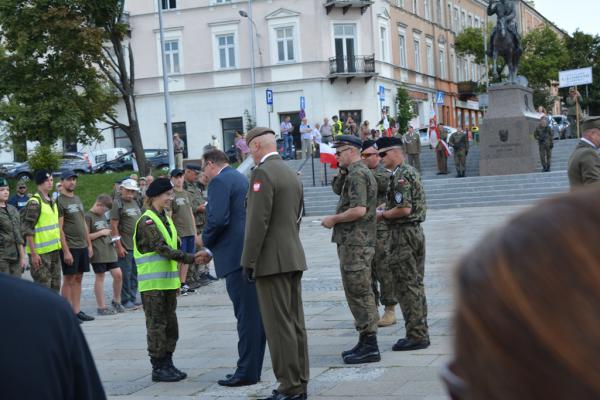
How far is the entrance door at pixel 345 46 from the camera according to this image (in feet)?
173

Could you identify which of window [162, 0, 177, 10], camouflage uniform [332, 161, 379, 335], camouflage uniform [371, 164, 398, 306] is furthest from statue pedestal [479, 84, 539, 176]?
window [162, 0, 177, 10]

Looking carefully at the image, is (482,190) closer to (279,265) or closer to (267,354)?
(267,354)

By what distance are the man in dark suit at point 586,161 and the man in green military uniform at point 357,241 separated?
1858mm

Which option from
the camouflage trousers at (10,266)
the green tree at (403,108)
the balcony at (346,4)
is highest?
the balcony at (346,4)

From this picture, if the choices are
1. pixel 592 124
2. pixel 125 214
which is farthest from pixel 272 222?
pixel 125 214

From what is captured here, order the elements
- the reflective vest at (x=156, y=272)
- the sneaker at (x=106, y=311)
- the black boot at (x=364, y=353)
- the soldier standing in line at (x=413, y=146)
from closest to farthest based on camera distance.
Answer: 1. the black boot at (x=364, y=353)
2. the reflective vest at (x=156, y=272)
3. the sneaker at (x=106, y=311)
4. the soldier standing in line at (x=413, y=146)

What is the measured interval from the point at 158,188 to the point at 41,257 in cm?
394

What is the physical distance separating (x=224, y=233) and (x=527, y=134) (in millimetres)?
23708

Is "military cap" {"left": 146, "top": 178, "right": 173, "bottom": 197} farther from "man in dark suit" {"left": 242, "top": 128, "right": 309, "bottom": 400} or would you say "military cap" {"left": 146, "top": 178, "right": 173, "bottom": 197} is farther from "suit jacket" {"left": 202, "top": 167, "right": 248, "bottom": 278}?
"man in dark suit" {"left": 242, "top": 128, "right": 309, "bottom": 400}

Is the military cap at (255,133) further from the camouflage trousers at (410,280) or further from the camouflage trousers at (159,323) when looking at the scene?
the camouflage trousers at (410,280)

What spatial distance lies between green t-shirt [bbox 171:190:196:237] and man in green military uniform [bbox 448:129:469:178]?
65.6 feet

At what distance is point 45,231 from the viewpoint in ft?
40.8

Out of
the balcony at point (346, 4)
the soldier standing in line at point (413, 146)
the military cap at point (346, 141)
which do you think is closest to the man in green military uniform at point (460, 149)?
the soldier standing in line at point (413, 146)

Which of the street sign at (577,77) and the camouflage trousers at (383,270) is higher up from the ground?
the street sign at (577,77)
